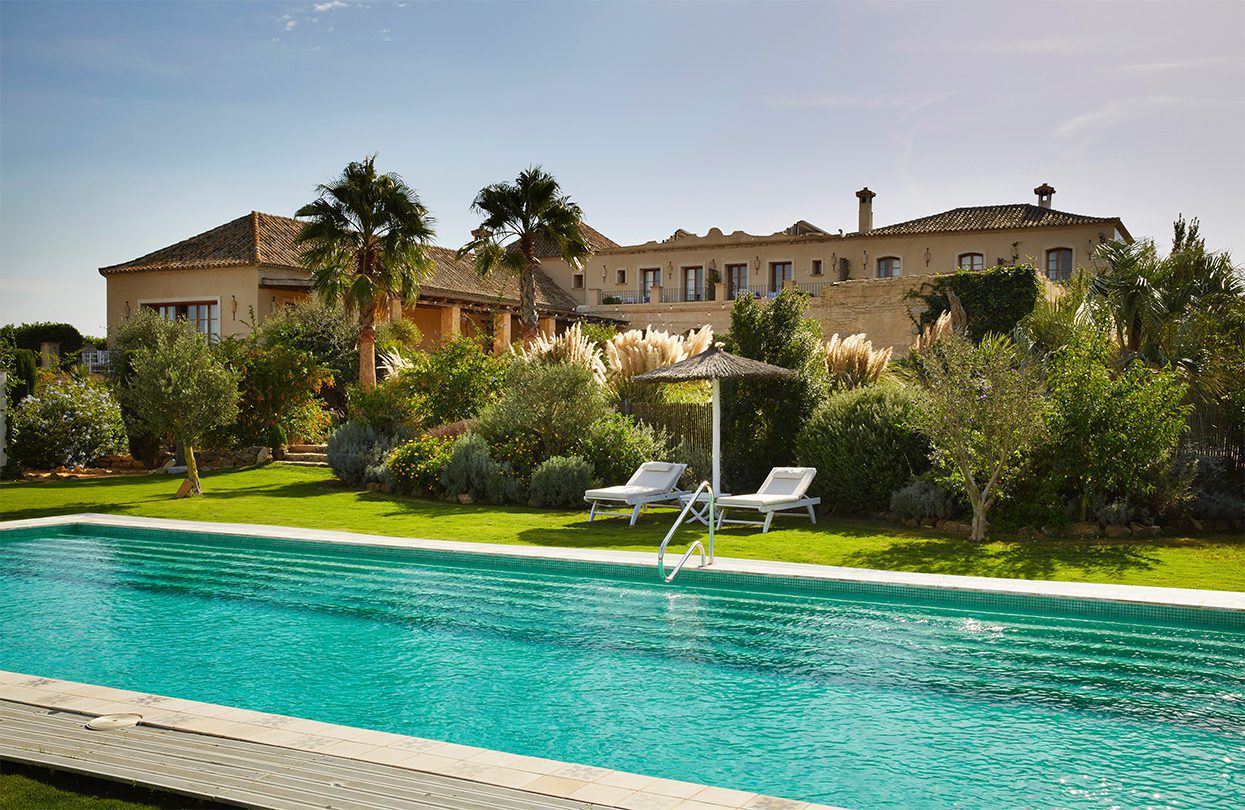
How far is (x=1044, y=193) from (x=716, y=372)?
30.9m

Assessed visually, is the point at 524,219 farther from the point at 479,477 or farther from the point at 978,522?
the point at 978,522

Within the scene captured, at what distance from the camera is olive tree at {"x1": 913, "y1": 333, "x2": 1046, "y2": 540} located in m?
10.3

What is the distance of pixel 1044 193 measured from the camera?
1502 inches

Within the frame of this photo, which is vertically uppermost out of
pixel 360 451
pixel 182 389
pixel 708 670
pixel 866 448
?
pixel 182 389

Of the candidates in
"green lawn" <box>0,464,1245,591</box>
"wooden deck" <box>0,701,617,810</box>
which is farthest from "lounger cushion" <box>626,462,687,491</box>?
"wooden deck" <box>0,701,617,810</box>

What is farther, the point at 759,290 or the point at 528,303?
the point at 759,290

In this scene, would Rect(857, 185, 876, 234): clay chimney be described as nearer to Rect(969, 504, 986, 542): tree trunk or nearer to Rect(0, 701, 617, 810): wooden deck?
Rect(969, 504, 986, 542): tree trunk

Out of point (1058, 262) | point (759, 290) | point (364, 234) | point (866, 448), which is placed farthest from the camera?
point (759, 290)

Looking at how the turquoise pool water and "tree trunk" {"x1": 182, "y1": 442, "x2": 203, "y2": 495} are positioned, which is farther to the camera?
"tree trunk" {"x1": 182, "y1": 442, "x2": 203, "y2": 495}

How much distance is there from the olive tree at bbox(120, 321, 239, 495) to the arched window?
2854 cm

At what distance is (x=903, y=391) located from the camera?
1269 cm

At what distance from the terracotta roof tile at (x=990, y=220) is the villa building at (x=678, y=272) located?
0.17 feet

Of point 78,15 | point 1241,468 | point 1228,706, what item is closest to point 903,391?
point 1241,468

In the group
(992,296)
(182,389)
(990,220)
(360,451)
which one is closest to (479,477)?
(360,451)
